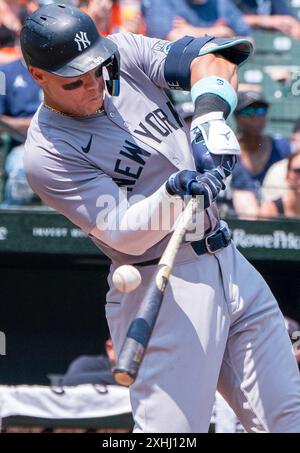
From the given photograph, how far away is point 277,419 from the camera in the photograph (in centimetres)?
310

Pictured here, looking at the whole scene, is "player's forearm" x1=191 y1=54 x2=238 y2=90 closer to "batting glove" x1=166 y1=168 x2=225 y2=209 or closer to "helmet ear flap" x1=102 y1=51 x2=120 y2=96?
"helmet ear flap" x1=102 y1=51 x2=120 y2=96

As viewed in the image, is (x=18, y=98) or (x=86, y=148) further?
(x=18, y=98)

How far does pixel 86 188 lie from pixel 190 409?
76 centimetres

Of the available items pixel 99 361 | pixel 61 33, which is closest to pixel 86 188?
pixel 61 33

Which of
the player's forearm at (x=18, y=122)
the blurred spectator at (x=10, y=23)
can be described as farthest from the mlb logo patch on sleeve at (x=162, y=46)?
the blurred spectator at (x=10, y=23)

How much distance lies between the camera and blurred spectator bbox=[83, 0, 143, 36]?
690 centimetres

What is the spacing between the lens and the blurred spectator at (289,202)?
20.1 feet

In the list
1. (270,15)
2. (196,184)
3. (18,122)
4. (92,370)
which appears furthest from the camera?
(270,15)

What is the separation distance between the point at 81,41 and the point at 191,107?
12.0ft

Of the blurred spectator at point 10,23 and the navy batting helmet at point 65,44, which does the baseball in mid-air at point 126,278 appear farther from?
the blurred spectator at point 10,23

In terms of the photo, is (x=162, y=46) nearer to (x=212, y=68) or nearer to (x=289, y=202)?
(x=212, y=68)

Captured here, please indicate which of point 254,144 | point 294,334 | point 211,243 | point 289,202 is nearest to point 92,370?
point 294,334

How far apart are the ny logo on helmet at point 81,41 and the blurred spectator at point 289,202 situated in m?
3.18

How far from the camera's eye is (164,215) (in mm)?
2957
